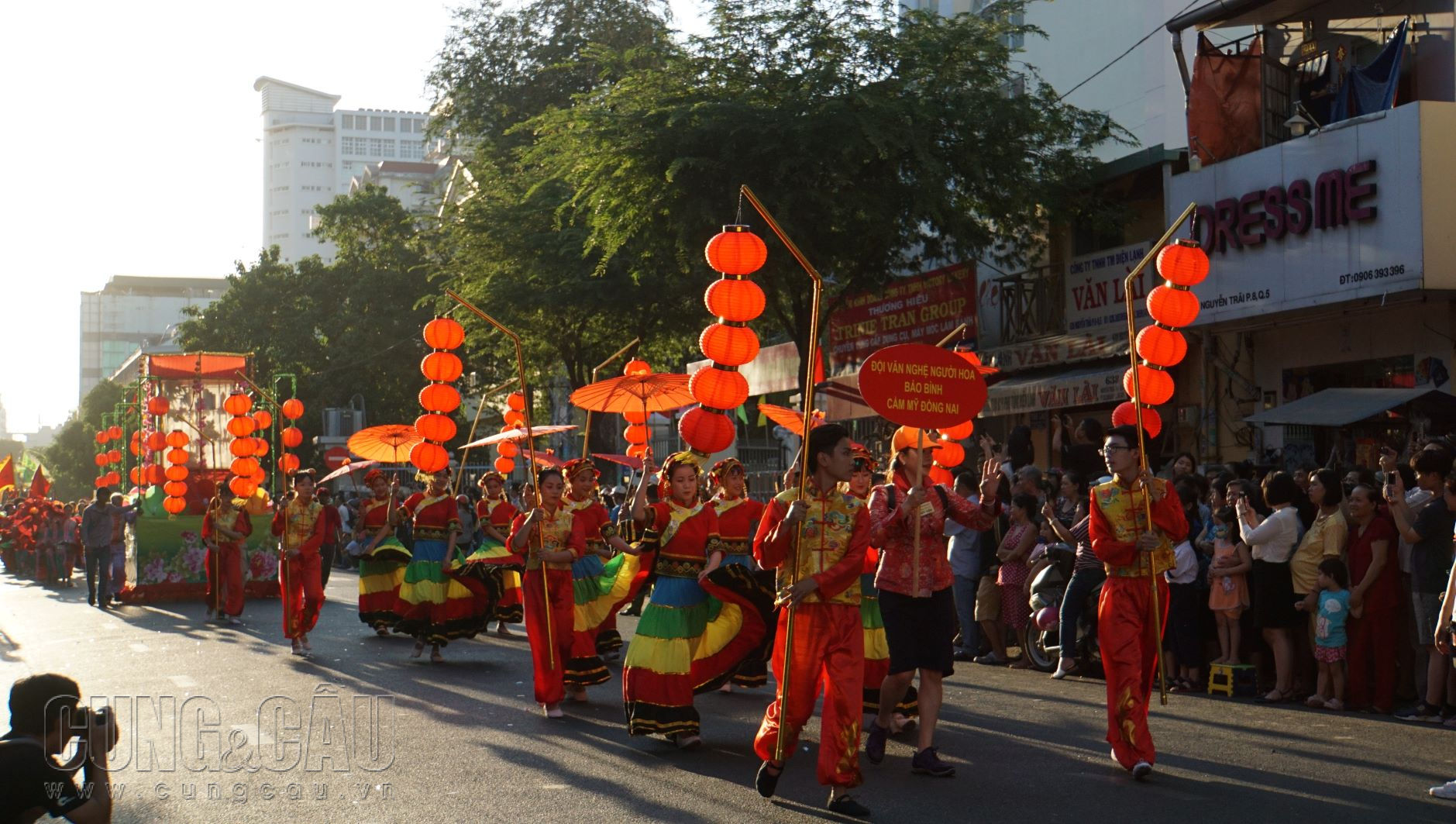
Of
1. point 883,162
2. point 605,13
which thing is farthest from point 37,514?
point 883,162

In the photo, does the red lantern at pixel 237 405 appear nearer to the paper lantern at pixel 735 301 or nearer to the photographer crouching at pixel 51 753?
the paper lantern at pixel 735 301

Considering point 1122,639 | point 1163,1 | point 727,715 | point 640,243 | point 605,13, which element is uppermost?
point 605,13

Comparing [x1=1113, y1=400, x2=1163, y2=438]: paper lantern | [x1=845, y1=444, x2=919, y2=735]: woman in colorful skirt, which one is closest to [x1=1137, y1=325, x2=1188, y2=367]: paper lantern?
[x1=1113, y1=400, x2=1163, y2=438]: paper lantern

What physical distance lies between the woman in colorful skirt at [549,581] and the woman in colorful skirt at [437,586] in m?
3.40

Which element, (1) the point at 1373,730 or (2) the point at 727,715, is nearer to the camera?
(1) the point at 1373,730

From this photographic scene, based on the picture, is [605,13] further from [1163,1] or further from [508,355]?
[1163,1]

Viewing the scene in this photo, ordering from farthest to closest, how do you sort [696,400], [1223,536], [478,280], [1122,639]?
[478,280]
[1223,536]
[696,400]
[1122,639]

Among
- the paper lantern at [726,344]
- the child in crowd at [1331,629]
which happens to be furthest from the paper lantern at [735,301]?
the child in crowd at [1331,629]

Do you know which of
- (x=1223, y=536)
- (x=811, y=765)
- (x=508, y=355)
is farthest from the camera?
(x=508, y=355)

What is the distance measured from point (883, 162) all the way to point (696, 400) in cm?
987

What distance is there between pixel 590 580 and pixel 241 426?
1417cm

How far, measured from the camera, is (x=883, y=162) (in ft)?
64.7

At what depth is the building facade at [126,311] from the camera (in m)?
180

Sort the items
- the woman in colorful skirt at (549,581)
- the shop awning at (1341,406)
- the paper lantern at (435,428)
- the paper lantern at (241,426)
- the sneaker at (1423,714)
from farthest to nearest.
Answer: the paper lantern at (241,426) → the paper lantern at (435,428) → the shop awning at (1341,406) → the woman in colorful skirt at (549,581) → the sneaker at (1423,714)
